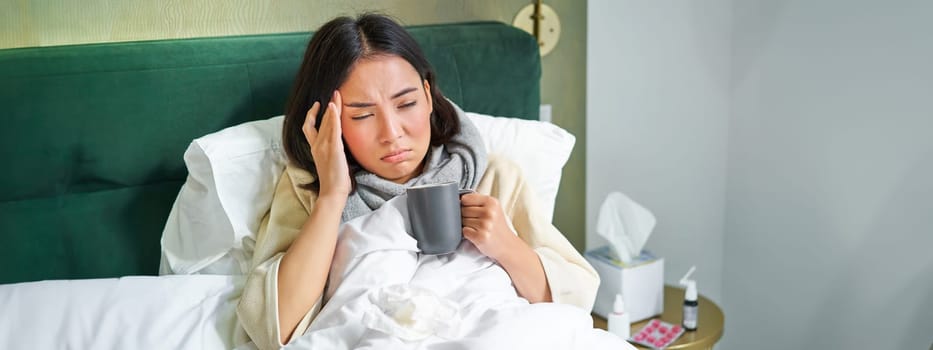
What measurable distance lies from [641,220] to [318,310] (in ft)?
2.96

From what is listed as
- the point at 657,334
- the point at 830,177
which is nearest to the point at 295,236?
the point at 657,334

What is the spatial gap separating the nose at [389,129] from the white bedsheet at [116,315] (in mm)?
376

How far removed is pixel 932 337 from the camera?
2.04 metres

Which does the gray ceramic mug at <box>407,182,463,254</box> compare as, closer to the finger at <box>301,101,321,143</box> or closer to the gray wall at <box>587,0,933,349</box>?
the finger at <box>301,101,321,143</box>

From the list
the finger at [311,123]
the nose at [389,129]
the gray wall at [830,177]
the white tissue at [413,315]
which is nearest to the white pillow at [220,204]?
the finger at [311,123]

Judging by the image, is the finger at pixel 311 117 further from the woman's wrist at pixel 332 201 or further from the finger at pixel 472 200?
the finger at pixel 472 200

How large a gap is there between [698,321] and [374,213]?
92 centimetres

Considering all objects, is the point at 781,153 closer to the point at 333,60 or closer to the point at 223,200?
the point at 333,60

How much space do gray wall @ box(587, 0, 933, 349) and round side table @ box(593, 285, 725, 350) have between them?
0.32m

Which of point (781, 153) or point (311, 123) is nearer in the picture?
point (311, 123)

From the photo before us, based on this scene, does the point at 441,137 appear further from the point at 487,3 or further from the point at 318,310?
the point at 487,3

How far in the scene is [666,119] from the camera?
7.76 feet

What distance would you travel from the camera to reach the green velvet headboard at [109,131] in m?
1.47

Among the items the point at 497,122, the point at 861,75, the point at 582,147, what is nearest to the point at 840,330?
the point at 861,75
